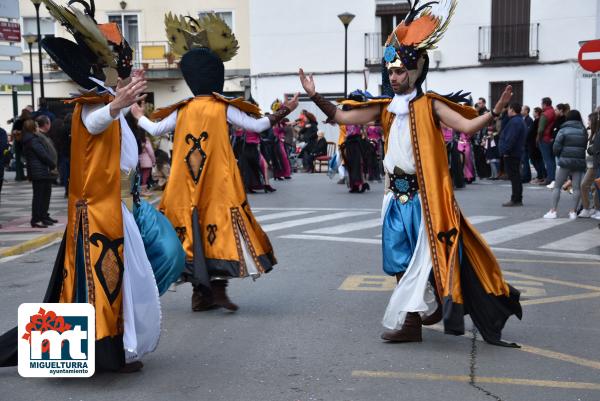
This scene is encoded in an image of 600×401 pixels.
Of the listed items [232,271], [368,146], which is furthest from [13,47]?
[232,271]

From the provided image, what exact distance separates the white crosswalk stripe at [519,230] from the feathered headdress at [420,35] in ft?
19.2

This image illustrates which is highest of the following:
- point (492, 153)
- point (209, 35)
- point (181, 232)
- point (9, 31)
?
point (9, 31)

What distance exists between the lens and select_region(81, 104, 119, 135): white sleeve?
529cm

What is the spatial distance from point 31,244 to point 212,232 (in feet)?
17.7

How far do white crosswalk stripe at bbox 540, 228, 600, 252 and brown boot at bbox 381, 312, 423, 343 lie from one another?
5612mm

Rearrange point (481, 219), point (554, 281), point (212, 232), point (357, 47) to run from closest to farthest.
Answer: point (212, 232) < point (554, 281) < point (481, 219) < point (357, 47)

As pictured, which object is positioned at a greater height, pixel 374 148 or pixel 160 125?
pixel 160 125

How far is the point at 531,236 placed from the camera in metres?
12.7

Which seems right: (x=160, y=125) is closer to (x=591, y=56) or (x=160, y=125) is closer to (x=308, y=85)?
(x=308, y=85)

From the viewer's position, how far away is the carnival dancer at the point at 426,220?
6297 millimetres

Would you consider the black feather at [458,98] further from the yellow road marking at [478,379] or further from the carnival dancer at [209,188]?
the yellow road marking at [478,379]

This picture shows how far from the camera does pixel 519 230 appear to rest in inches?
525

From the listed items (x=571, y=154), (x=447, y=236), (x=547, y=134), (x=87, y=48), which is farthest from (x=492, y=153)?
(x=87, y=48)

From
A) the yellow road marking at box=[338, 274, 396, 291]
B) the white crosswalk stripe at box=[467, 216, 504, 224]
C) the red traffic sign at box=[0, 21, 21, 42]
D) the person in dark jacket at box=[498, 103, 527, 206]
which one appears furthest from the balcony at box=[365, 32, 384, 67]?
→ the yellow road marking at box=[338, 274, 396, 291]
